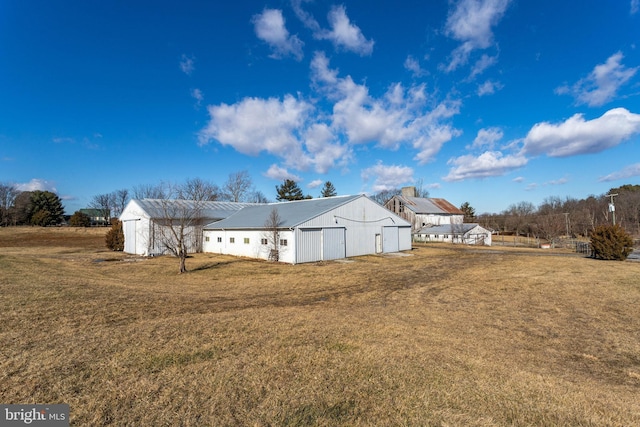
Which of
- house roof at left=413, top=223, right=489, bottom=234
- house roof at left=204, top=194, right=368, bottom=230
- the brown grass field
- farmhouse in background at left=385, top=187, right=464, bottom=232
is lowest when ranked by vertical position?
the brown grass field

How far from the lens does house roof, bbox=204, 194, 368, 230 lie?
76.4ft

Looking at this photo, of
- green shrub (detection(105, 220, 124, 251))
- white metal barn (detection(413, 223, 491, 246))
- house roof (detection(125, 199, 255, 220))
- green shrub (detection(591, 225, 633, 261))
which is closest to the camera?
green shrub (detection(591, 225, 633, 261))

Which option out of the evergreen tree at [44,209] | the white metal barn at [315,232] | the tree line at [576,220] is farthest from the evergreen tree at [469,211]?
the evergreen tree at [44,209]

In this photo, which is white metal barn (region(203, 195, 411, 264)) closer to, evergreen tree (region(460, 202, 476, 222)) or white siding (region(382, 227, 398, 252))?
white siding (region(382, 227, 398, 252))

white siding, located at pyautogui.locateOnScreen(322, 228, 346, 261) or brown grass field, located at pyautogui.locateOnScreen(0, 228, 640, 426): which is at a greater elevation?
white siding, located at pyautogui.locateOnScreen(322, 228, 346, 261)

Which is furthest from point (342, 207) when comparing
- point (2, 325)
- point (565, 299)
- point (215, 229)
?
point (2, 325)

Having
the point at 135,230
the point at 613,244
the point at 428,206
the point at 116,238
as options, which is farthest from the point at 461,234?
the point at 116,238

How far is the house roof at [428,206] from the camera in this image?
176 feet

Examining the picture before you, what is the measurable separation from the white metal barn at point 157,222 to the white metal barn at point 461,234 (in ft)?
104

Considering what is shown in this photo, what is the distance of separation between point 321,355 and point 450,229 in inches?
1745

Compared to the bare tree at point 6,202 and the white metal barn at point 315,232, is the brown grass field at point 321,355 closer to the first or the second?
the white metal barn at point 315,232

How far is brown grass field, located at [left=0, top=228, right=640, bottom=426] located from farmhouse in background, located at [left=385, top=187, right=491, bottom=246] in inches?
1276

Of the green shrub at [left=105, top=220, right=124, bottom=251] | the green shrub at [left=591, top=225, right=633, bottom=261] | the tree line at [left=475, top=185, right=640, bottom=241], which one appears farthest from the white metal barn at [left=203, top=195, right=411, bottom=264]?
the tree line at [left=475, top=185, right=640, bottom=241]

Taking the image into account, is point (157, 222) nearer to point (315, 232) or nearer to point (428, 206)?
point (315, 232)
